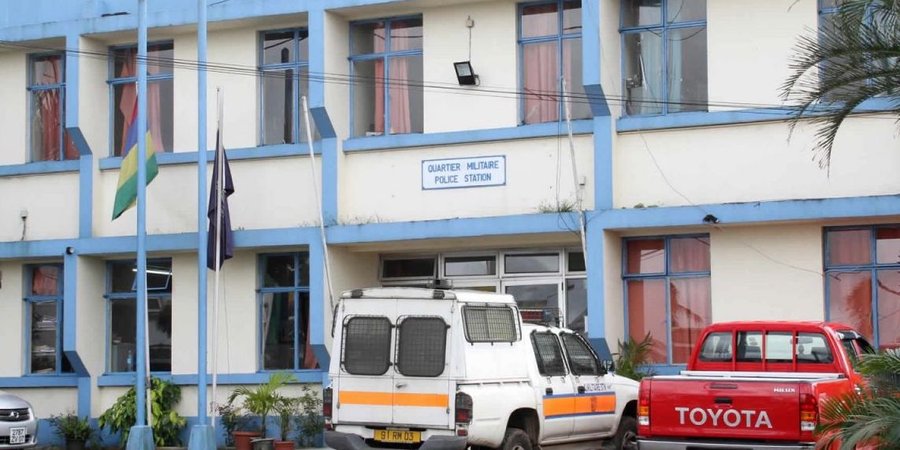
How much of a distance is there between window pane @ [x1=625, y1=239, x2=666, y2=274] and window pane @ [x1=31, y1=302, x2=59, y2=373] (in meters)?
10.8

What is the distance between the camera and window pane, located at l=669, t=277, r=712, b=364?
75.2 ft

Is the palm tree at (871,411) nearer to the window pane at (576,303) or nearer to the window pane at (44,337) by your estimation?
the window pane at (576,303)

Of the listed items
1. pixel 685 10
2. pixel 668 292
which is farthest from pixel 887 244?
pixel 685 10

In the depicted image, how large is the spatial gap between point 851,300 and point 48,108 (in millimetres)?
14895

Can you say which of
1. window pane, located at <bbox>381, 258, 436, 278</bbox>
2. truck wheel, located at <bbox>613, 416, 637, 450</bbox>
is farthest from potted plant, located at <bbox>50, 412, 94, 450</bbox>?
truck wheel, located at <bbox>613, 416, 637, 450</bbox>

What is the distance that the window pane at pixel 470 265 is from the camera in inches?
990

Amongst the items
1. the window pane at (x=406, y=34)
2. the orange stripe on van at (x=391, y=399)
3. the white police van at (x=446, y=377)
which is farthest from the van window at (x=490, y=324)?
the window pane at (x=406, y=34)

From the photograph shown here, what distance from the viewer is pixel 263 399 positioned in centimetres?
2350

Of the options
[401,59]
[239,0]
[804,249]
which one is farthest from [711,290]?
[239,0]

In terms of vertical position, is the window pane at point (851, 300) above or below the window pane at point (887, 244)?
below

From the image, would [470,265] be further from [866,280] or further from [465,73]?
[866,280]

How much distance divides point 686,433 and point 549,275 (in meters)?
9.16

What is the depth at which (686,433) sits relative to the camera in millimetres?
15609

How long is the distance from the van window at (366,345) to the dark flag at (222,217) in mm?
5709
